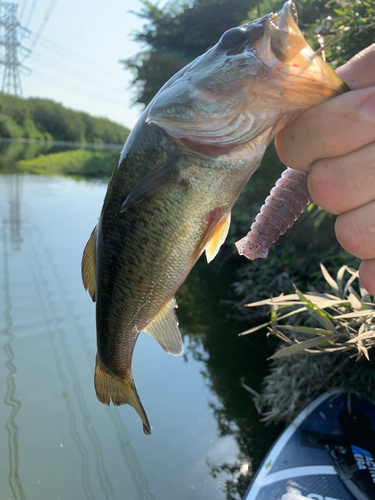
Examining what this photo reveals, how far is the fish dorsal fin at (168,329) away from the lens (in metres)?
1.42

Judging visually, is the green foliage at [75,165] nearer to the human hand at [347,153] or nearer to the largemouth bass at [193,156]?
the largemouth bass at [193,156]

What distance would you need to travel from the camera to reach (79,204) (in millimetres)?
13805

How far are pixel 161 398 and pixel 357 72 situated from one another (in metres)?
3.93

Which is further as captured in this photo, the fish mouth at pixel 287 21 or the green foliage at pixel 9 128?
the green foliage at pixel 9 128

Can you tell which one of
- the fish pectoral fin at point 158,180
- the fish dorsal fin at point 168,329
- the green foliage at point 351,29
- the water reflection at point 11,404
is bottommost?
the water reflection at point 11,404

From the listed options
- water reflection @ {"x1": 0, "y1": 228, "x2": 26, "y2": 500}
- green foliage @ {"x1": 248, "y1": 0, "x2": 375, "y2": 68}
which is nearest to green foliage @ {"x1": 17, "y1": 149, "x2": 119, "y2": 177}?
water reflection @ {"x1": 0, "y1": 228, "x2": 26, "y2": 500}

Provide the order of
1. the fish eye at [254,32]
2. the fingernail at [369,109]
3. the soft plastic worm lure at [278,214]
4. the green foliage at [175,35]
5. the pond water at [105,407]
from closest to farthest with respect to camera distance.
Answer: the fingernail at [369,109], the fish eye at [254,32], the soft plastic worm lure at [278,214], the pond water at [105,407], the green foliage at [175,35]

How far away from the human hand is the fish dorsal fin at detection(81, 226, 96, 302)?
79 centimetres

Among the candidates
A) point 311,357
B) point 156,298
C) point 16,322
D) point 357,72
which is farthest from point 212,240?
point 16,322

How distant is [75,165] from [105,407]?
→ 2929cm

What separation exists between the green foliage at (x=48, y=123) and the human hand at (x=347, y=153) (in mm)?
74665

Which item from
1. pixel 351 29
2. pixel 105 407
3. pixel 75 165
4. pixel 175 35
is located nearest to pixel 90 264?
pixel 105 407

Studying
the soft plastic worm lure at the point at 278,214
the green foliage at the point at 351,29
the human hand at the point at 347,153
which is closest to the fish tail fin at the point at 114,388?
the soft plastic worm lure at the point at 278,214

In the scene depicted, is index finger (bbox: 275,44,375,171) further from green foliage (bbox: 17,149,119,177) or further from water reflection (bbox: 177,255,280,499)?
green foliage (bbox: 17,149,119,177)
